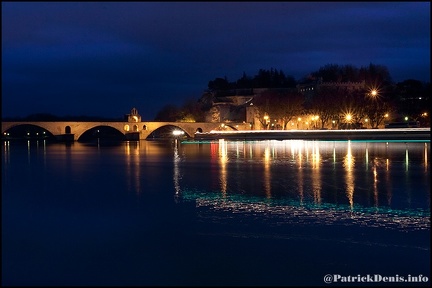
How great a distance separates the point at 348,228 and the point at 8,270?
25.4 ft

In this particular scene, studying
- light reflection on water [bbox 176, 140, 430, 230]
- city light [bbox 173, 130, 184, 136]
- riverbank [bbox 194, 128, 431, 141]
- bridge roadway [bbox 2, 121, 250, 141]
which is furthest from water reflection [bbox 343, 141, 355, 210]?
city light [bbox 173, 130, 184, 136]

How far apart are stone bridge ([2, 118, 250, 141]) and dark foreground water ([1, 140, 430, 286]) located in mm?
67515

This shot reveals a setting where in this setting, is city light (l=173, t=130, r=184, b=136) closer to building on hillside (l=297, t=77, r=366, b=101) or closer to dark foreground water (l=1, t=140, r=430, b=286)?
building on hillside (l=297, t=77, r=366, b=101)

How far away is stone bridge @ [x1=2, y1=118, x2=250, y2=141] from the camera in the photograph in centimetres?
8906

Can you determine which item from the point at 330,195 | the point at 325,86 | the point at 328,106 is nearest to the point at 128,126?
the point at 325,86

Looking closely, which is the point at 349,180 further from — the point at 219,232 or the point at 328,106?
the point at 328,106

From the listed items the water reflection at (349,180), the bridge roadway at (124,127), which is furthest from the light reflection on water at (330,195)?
the bridge roadway at (124,127)

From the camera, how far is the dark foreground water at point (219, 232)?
33.4 ft

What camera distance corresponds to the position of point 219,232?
1319 cm

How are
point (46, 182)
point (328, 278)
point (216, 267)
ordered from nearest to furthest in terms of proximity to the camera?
point (328, 278)
point (216, 267)
point (46, 182)

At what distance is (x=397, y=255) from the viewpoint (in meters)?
11.1

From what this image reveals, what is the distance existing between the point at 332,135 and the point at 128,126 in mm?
39477

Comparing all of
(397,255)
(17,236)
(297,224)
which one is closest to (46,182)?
(17,236)

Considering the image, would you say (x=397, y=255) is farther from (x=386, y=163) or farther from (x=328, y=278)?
(x=386, y=163)
